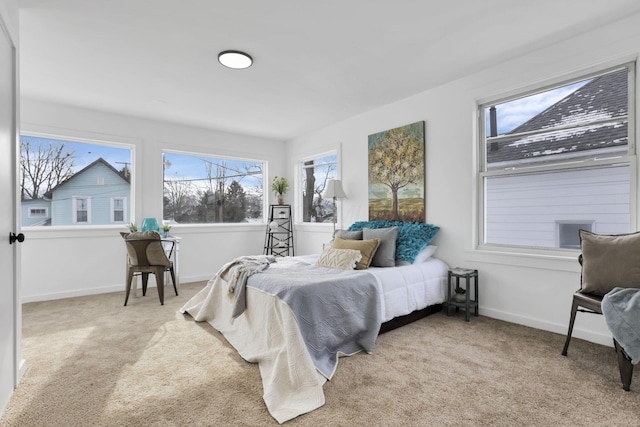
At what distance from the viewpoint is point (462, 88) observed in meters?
3.40

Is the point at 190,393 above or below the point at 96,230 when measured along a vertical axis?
below

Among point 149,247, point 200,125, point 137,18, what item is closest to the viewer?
point 137,18

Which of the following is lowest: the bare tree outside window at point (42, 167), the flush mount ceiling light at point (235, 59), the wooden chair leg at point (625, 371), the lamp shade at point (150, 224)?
the wooden chair leg at point (625, 371)

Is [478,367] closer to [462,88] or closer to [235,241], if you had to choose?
[462,88]

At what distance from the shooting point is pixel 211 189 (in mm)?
5441

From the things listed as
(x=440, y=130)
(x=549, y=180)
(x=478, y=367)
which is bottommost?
(x=478, y=367)

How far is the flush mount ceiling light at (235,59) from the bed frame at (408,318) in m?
2.66

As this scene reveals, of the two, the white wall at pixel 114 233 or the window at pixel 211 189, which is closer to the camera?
the white wall at pixel 114 233

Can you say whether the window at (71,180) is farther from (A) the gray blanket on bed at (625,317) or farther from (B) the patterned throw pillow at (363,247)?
(A) the gray blanket on bed at (625,317)

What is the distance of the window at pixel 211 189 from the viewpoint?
16.6 feet

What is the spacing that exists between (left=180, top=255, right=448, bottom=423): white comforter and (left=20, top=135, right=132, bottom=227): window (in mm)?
2210

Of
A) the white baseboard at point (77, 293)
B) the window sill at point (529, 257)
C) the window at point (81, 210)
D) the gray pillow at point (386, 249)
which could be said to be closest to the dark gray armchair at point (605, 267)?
the window sill at point (529, 257)

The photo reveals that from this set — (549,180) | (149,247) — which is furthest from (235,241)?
(549,180)

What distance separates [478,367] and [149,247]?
3410 mm
